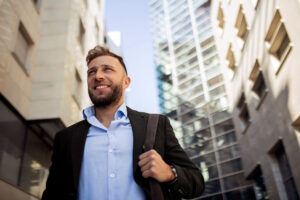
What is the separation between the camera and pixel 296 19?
31.3 ft

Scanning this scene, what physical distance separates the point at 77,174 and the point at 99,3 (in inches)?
873

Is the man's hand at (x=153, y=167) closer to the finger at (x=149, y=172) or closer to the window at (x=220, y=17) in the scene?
the finger at (x=149, y=172)

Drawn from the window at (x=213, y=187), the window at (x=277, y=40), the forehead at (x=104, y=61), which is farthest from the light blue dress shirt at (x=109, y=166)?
the window at (x=213, y=187)

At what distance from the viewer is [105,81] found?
2.46 m

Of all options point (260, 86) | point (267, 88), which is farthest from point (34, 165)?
point (260, 86)

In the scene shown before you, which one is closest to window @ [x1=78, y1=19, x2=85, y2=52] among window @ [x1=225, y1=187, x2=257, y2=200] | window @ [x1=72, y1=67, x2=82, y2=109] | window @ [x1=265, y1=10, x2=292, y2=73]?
window @ [x1=72, y1=67, x2=82, y2=109]

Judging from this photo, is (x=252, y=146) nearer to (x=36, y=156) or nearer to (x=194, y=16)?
(x=36, y=156)

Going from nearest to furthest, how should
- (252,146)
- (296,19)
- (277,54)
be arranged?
(296,19)
(277,54)
(252,146)

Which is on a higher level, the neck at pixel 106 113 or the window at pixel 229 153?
the window at pixel 229 153

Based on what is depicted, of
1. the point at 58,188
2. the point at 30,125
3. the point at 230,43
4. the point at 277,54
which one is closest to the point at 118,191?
the point at 58,188

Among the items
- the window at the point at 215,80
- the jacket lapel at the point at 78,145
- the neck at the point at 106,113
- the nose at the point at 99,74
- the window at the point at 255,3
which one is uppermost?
the window at the point at 215,80

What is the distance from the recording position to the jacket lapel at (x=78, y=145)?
2113 millimetres

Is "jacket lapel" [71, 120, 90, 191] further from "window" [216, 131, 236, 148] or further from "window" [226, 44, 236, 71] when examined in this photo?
"window" [216, 131, 236, 148]

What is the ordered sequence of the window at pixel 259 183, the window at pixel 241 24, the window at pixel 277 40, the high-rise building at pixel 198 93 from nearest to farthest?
the window at pixel 277 40
the window at pixel 259 183
the window at pixel 241 24
the high-rise building at pixel 198 93
